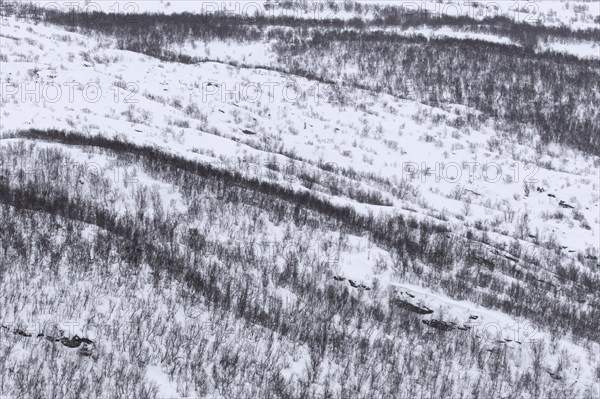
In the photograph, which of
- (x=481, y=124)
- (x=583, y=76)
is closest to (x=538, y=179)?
(x=481, y=124)

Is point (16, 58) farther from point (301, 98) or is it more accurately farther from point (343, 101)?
point (343, 101)

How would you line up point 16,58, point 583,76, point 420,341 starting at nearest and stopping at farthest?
point 420,341
point 16,58
point 583,76

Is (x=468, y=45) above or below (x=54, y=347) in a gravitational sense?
above

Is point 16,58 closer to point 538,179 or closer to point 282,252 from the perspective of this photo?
point 282,252

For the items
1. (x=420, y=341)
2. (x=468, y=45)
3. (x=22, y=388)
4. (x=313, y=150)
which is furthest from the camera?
(x=468, y=45)

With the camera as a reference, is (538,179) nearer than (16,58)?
Yes

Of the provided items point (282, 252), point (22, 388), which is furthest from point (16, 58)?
point (22, 388)
